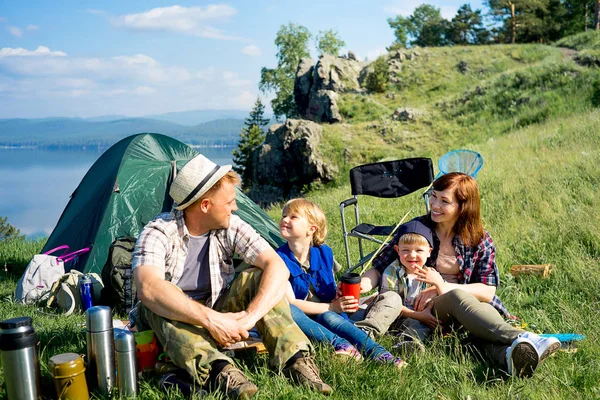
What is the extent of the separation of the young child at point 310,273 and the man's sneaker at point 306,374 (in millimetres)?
460

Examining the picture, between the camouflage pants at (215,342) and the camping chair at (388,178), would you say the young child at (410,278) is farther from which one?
the camping chair at (388,178)

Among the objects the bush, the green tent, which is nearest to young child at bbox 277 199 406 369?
the green tent

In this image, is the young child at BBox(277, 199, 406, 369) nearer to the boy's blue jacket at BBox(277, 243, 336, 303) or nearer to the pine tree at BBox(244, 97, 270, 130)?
the boy's blue jacket at BBox(277, 243, 336, 303)

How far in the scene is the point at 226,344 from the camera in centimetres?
257

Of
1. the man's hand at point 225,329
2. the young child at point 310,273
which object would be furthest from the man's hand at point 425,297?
the man's hand at point 225,329

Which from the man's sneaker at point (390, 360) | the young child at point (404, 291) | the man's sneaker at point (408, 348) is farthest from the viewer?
the young child at point (404, 291)

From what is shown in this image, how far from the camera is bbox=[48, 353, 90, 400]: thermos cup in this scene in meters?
2.38

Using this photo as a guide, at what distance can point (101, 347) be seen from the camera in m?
2.50

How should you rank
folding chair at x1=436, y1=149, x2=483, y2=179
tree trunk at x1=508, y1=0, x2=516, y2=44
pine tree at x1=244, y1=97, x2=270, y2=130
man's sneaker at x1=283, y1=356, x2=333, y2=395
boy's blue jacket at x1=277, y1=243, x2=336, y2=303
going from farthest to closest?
pine tree at x1=244, y1=97, x2=270, y2=130, tree trunk at x1=508, y1=0, x2=516, y2=44, folding chair at x1=436, y1=149, x2=483, y2=179, boy's blue jacket at x1=277, y1=243, x2=336, y2=303, man's sneaker at x1=283, y1=356, x2=333, y2=395

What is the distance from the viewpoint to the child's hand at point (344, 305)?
315cm

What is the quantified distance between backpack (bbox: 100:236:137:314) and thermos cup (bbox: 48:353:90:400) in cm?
184

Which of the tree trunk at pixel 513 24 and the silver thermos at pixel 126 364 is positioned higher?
the tree trunk at pixel 513 24

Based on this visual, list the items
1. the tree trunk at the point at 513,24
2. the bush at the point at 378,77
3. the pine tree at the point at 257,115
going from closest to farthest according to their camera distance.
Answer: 1. the bush at the point at 378,77
2. the tree trunk at the point at 513,24
3. the pine tree at the point at 257,115

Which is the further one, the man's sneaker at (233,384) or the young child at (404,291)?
the young child at (404,291)
